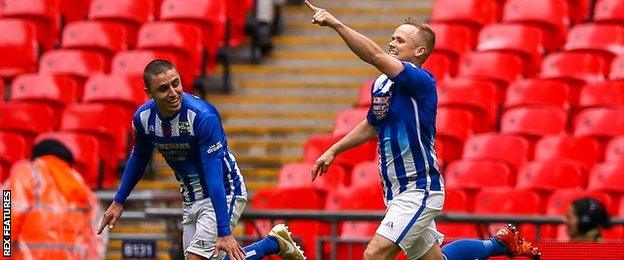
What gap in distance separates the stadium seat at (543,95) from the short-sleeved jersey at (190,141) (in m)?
6.27

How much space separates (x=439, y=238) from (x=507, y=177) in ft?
17.3

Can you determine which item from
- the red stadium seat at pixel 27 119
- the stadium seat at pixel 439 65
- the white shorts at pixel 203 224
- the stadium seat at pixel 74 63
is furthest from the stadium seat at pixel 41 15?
the white shorts at pixel 203 224

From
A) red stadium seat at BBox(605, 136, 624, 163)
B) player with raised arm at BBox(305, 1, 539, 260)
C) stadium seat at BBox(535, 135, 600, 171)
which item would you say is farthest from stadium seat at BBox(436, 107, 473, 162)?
player with raised arm at BBox(305, 1, 539, 260)

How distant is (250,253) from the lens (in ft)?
48.9

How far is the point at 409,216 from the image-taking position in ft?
44.8

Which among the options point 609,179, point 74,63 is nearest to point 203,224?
point 609,179

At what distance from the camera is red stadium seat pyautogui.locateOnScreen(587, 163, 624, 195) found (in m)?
18.4

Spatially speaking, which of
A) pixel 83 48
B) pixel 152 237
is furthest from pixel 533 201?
pixel 83 48

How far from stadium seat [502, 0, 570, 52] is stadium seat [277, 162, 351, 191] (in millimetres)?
2626

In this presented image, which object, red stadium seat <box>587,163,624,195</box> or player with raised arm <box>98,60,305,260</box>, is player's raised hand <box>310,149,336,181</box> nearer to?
player with raised arm <box>98,60,305,260</box>

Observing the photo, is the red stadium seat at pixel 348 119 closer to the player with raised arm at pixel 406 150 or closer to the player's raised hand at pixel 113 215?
the player's raised hand at pixel 113 215

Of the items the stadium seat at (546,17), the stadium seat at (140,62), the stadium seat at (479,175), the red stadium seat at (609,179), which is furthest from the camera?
the stadium seat at (140,62)

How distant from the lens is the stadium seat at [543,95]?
800 inches

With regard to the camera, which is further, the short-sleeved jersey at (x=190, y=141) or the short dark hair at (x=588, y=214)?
the short dark hair at (x=588, y=214)
